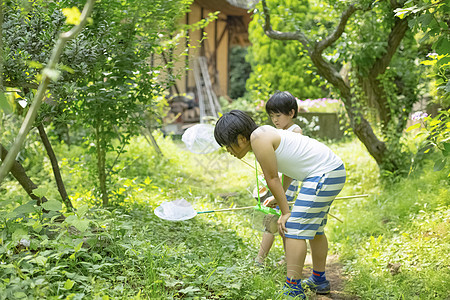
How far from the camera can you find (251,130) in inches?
117

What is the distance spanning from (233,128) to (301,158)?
48 centimetres

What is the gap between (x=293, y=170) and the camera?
3.08 metres

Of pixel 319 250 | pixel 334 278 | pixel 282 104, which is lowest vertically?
pixel 334 278

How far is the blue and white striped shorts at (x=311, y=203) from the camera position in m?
2.98

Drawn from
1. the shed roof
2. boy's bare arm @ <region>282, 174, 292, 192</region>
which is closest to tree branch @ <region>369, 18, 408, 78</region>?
boy's bare arm @ <region>282, 174, 292, 192</region>

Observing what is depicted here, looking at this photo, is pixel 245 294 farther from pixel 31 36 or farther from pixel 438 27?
pixel 31 36

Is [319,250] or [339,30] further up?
[339,30]

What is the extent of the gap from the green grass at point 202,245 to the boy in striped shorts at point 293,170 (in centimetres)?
27

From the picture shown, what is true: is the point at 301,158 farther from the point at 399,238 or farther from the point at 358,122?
the point at 358,122

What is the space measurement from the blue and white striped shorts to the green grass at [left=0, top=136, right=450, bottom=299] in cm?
37

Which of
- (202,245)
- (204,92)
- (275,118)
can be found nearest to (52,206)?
(202,245)

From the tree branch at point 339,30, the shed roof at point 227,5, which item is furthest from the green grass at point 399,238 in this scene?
the shed roof at point 227,5

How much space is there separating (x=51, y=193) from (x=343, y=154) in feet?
13.3

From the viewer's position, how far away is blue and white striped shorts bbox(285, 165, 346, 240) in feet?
9.78
